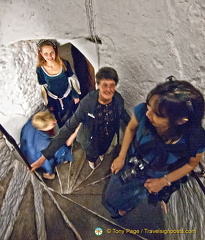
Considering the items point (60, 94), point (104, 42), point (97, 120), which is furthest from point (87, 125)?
point (104, 42)

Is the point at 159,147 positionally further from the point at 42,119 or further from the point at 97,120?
the point at 42,119

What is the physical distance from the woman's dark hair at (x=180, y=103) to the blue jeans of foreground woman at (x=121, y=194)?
52cm

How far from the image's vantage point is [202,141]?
1.26 metres

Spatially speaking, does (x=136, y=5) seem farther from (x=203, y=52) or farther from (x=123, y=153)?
(x=123, y=153)

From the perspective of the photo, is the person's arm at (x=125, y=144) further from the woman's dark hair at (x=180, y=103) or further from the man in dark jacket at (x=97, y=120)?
the woman's dark hair at (x=180, y=103)

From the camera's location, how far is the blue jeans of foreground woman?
160cm

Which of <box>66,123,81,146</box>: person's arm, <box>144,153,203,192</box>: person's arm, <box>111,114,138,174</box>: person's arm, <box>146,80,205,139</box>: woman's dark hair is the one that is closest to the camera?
<box>146,80,205,139</box>: woman's dark hair

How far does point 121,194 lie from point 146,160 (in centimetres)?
34

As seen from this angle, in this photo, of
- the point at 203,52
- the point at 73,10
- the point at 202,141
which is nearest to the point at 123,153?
the point at 202,141

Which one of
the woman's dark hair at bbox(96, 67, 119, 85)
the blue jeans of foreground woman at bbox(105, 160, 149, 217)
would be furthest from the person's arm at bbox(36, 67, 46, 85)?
the blue jeans of foreground woman at bbox(105, 160, 149, 217)

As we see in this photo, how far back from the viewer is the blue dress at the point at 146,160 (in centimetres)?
135

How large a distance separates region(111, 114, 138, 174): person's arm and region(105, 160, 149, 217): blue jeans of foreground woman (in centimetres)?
4

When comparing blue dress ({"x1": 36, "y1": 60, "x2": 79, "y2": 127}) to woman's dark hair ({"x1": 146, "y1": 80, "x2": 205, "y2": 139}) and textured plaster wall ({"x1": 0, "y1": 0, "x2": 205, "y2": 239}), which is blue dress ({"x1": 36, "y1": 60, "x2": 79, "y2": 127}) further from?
woman's dark hair ({"x1": 146, "y1": 80, "x2": 205, "y2": 139})

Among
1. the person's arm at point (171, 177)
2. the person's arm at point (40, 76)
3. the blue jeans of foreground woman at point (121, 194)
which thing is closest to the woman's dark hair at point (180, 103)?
the person's arm at point (171, 177)
